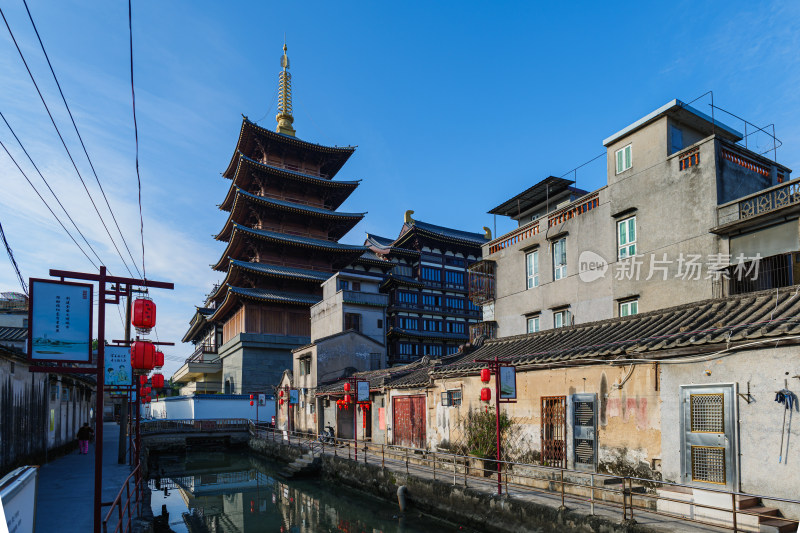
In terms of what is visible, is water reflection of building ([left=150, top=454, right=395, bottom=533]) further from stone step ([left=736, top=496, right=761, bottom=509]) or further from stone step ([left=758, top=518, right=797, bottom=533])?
stone step ([left=758, top=518, right=797, bottom=533])

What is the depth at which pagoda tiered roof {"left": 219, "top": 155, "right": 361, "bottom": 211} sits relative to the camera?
1912 inches

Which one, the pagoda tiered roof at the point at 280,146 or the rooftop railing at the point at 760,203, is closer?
the rooftop railing at the point at 760,203

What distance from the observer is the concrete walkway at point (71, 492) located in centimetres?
1071

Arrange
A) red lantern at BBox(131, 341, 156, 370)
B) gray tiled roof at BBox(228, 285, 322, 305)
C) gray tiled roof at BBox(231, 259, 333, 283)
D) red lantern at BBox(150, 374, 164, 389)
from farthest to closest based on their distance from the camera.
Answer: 1. gray tiled roof at BBox(231, 259, 333, 283)
2. gray tiled roof at BBox(228, 285, 322, 305)
3. red lantern at BBox(150, 374, 164, 389)
4. red lantern at BBox(131, 341, 156, 370)

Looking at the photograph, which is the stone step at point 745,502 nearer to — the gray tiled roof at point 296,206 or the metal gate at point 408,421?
the metal gate at point 408,421

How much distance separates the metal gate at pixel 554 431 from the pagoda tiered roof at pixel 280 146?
1626 inches

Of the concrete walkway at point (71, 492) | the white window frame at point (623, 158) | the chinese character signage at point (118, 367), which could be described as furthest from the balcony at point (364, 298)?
the white window frame at point (623, 158)

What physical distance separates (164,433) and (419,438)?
2398cm

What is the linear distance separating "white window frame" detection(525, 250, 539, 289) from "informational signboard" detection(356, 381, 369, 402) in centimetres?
849

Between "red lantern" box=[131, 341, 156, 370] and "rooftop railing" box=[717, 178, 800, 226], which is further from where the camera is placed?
"red lantern" box=[131, 341, 156, 370]

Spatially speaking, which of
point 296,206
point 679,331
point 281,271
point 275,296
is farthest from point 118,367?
point 296,206

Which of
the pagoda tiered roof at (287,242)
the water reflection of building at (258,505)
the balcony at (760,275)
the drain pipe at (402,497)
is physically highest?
the pagoda tiered roof at (287,242)

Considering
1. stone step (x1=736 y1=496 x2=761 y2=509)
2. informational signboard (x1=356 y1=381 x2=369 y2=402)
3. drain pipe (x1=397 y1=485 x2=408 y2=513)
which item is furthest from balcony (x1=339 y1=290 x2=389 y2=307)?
stone step (x1=736 y1=496 x2=761 y2=509)

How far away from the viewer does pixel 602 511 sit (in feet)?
36.4
